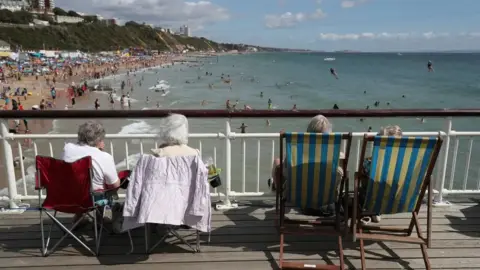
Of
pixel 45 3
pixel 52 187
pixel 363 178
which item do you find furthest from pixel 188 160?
pixel 45 3

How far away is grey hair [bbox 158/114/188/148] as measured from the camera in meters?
3.00

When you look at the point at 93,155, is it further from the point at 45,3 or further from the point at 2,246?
the point at 45,3

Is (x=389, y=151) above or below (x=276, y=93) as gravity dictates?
above

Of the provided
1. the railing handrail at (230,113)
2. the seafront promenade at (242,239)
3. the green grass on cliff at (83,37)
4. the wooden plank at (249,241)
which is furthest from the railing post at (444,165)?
the green grass on cliff at (83,37)

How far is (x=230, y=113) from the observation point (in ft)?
12.5

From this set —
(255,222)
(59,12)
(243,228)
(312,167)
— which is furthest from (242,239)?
(59,12)

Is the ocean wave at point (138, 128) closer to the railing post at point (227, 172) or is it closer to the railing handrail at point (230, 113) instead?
the railing handrail at point (230, 113)

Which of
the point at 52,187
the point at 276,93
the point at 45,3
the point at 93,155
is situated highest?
the point at 45,3

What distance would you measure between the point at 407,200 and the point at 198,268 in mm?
1744

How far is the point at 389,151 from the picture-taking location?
2746 mm

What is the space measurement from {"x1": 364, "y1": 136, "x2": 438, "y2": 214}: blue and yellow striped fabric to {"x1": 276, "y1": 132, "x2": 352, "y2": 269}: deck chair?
0.70 ft

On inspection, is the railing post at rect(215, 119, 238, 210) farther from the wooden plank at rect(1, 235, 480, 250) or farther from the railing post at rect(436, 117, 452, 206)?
the railing post at rect(436, 117, 452, 206)

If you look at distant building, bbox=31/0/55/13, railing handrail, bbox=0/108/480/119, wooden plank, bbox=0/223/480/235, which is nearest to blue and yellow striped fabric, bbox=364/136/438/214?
wooden plank, bbox=0/223/480/235

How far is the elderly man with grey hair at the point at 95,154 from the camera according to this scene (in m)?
3.02
